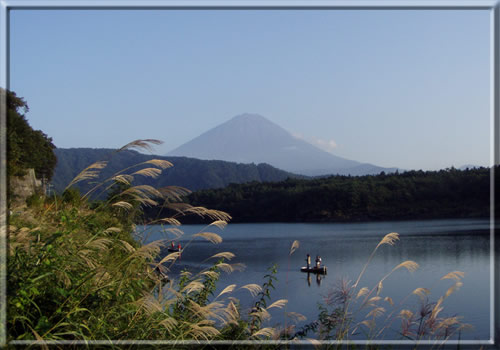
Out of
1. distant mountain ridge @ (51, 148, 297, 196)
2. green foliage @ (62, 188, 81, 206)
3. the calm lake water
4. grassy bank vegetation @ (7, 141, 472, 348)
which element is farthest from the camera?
the calm lake water

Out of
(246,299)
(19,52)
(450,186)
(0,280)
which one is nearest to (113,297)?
(0,280)

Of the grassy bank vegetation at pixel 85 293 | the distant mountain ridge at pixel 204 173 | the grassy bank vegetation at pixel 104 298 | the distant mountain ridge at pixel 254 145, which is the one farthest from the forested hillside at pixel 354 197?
the grassy bank vegetation at pixel 85 293

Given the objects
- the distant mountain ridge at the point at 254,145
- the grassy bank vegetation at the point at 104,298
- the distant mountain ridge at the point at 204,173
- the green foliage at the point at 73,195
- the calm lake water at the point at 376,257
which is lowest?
the calm lake water at the point at 376,257

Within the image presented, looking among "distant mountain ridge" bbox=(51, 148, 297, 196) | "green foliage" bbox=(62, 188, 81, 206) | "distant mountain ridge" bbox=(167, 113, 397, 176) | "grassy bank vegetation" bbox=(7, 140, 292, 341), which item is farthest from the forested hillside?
"grassy bank vegetation" bbox=(7, 140, 292, 341)

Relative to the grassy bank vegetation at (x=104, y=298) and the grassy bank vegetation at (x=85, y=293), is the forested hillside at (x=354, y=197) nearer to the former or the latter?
the grassy bank vegetation at (x=104, y=298)

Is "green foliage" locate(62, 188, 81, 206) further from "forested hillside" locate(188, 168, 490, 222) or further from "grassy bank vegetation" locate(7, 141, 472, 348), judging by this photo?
"forested hillside" locate(188, 168, 490, 222)
